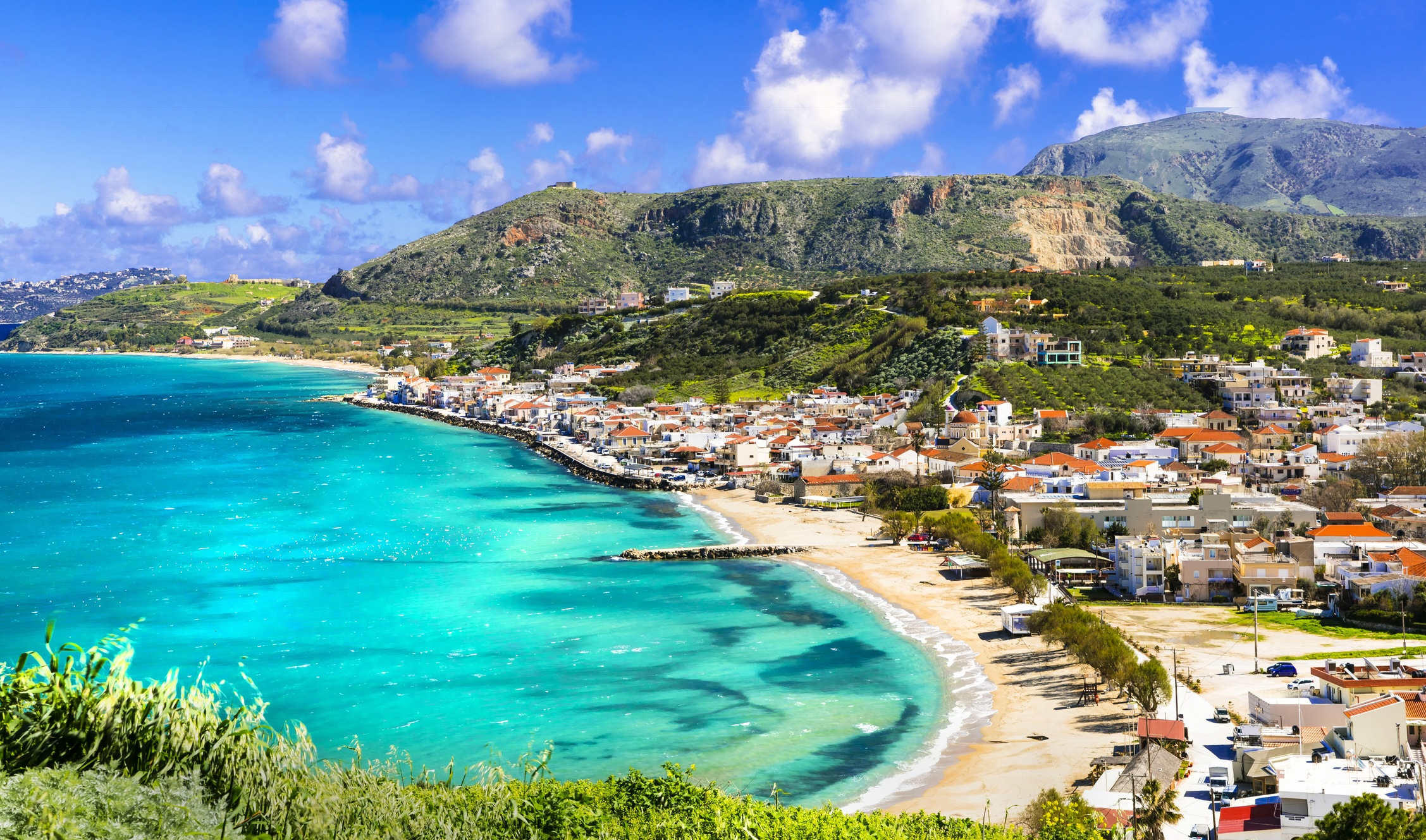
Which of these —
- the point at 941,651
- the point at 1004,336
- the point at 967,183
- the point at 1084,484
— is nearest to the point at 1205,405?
the point at 1004,336

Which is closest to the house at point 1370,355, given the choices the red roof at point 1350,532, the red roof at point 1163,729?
the red roof at point 1350,532

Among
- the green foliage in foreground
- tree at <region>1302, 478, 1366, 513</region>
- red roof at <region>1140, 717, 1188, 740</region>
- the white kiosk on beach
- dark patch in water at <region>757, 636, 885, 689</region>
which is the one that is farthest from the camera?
tree at <region>1302, 478, 1366, 513</region>

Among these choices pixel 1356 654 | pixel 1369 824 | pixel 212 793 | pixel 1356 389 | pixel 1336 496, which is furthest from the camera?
pixel 1356 389

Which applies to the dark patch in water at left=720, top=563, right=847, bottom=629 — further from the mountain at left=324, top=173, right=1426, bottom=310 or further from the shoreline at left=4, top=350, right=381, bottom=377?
the mountain at left=324, top=173, right=1426, bottom=310

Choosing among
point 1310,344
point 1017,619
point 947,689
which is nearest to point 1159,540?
point 1017,619

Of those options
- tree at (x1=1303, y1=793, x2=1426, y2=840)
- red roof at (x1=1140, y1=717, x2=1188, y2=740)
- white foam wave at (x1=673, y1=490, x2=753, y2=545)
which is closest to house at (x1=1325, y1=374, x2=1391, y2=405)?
white foam wave at (x1=673, y1=490, x2=753, y2=545)

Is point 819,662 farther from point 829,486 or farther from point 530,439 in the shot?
point 530,439

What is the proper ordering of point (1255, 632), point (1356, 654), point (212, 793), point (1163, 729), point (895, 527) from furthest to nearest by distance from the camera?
point (895, 527) < point (1255, 632) < point (1356, 654) < point (1163, 729) < point (212, 793)
